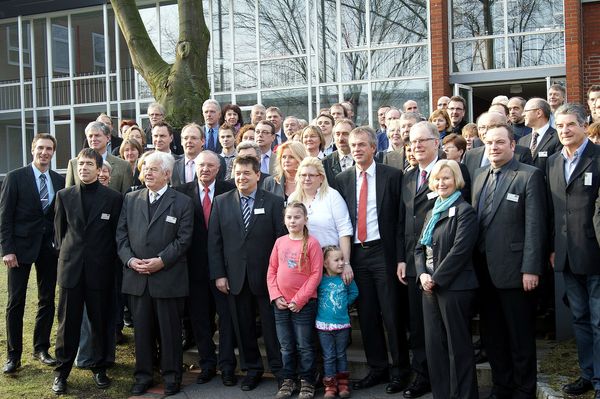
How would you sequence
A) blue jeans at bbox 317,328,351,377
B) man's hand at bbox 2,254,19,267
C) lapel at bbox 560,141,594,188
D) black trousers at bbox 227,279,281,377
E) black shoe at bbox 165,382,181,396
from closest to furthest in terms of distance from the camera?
lapel at bbox 560,141,594,188, blue jeans at bbox 317,328,351,377, black shoe at bbox 165,382,181,396, black trousers at bbox 227,279,281,377, man's hand at bbox 2,254,19,267

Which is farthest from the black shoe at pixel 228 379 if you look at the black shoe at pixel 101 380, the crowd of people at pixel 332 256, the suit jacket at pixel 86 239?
the suit jacket at pixel 86 239

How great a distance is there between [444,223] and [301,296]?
135 cm

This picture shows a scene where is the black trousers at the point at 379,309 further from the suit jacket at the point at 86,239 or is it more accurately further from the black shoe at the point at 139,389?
the suit jacket at the point at 86,239

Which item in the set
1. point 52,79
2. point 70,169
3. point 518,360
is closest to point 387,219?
point 518,360

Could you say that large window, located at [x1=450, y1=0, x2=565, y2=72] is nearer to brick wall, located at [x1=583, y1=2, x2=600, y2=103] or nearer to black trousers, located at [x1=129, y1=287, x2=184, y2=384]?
brick wall, located at [x1=583, y1=2, x2=600, y2=103]

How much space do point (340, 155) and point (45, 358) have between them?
360 cm

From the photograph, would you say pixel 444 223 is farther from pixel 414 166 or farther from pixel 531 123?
pixel 531 123

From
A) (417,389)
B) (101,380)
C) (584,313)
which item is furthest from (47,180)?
(584,313)

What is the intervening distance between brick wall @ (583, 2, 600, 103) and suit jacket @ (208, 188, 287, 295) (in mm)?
11205

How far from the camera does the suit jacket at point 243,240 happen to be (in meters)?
6.19

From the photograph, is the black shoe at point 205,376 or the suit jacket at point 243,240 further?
the black shoe at point 205,376

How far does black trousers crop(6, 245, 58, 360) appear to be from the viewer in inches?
267

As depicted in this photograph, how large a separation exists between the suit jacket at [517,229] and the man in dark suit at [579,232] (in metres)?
0.26

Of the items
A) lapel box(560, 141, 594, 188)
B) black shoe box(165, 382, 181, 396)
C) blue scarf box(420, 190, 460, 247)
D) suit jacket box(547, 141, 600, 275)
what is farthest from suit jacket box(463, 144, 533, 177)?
black shoe box(165, 382, 181, 396)
